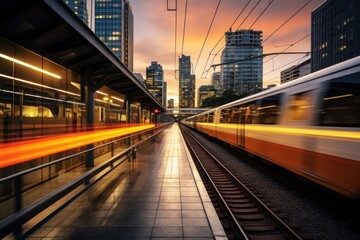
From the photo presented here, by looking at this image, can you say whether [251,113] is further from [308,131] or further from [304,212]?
[304,212]

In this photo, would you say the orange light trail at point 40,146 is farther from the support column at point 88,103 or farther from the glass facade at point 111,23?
the glass facade at point 111,23

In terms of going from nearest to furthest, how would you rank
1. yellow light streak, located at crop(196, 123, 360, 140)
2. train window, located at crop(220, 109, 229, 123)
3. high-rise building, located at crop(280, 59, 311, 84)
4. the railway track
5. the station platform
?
1. the station platform
2. the railway track
3. yellow light streak, located at crop(196, 123, 360, 140)
4. train window, located at crop(220, 109, 229, 123)
5. high-rise building, located at crop(280, 59, 311, 84)

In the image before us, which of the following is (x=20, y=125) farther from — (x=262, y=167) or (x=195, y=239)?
(x=262, y=167)

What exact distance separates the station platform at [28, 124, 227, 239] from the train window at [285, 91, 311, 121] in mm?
3299

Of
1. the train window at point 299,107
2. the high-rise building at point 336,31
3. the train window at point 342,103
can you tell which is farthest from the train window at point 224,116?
the high-rise building at point 336,31

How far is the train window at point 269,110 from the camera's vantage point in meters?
8.66

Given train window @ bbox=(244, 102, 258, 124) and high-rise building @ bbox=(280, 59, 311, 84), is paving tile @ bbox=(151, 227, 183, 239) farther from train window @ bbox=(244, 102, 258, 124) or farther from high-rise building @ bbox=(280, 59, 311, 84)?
high-rise building @ bbox=(280, 59, 311, 84)

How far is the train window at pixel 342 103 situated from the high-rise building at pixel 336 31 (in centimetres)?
6904

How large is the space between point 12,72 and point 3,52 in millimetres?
604

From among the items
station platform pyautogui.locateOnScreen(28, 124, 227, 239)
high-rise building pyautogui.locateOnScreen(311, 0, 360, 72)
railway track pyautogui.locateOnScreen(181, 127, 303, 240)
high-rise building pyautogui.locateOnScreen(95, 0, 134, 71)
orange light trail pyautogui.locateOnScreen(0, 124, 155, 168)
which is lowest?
railway track pyautogui.locateOnScreen(181, 127, 303, 240)

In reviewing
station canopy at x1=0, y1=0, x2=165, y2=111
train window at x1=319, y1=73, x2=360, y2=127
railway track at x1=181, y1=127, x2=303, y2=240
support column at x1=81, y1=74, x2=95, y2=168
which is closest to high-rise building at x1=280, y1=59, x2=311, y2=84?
train window at x1=319, y1=73, x2=360, y2=127

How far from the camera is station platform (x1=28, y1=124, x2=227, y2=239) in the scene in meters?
4.19

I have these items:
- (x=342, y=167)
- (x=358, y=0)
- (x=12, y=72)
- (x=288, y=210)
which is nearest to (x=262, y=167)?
(x=288, y=210)

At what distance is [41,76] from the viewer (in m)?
8.73
